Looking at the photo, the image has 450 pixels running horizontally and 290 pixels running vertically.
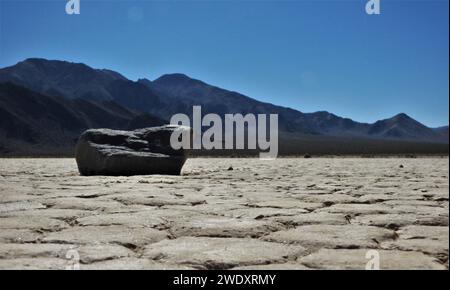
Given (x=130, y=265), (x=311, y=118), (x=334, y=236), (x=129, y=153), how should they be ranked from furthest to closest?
(x=311, y=118), (x=129, y=153), (x=334, y=236), (x=130, y=265)

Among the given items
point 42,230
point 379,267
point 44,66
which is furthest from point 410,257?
point 44,66

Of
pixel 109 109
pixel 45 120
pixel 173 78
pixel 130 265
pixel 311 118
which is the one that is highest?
pixel 173 78

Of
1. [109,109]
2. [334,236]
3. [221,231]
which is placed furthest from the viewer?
[109,109]

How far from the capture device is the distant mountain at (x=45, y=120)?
177 ft

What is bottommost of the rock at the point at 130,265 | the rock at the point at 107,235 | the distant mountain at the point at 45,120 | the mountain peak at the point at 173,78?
the rock at the point at 130,265

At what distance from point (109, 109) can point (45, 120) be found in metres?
16.7

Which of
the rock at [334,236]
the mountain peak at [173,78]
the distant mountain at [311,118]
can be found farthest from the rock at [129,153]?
the mountain peak at [173,78]

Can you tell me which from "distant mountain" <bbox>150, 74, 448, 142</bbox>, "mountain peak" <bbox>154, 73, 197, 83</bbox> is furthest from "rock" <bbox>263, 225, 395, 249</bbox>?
"mountain peak" <bbox>154, 73, 197, 83</bbox>

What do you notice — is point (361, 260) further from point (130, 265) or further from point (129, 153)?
point (129, 153)

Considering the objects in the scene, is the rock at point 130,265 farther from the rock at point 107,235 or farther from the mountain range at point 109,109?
Answer: the mountain range at point 109,109

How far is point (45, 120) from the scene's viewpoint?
6166cm

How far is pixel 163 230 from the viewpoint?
283cm

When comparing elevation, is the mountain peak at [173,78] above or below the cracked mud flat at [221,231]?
above

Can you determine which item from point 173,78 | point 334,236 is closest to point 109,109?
point 334,236
